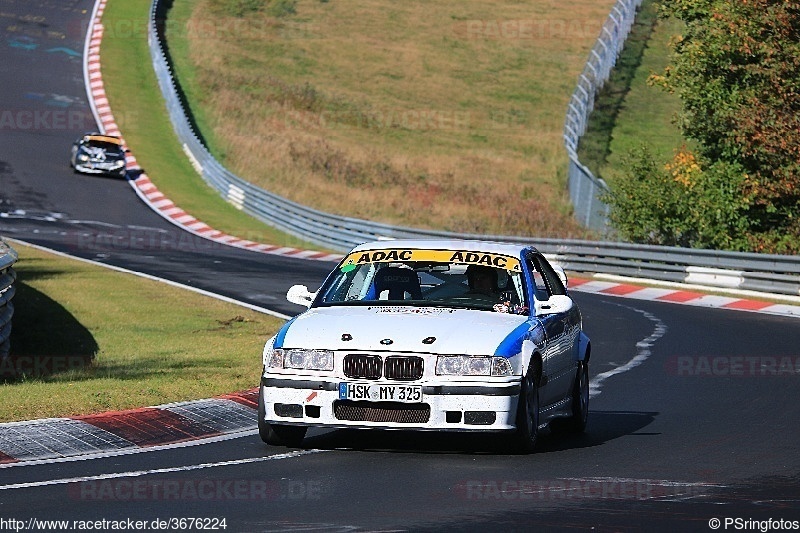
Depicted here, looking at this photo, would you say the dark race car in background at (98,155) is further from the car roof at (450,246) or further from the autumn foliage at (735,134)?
the car roof at (450,246)

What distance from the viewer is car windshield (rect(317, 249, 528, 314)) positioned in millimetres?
11219

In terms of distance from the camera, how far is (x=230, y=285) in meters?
26.4

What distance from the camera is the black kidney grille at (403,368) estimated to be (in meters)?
9.84

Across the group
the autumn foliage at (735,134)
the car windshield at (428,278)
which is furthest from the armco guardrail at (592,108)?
the car windshield at (428,278)

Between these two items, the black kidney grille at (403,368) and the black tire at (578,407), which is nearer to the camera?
the black kidney grille at (403,368)

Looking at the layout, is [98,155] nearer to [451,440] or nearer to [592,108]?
[592,108]

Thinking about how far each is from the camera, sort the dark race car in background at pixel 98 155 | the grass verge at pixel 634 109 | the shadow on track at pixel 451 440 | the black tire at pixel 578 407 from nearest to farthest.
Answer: the shadow on track at pixel 451 440 → the black tire at pixel 578 407 → the dark race car in background at pixel 98 155 → the grass verge at pixel 634 109

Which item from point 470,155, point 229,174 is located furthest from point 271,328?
point 470,155

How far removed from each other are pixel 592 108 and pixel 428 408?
165 ft

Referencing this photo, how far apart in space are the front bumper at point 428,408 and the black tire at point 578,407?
1.87 m

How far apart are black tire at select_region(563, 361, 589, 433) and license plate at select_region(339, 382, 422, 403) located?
2.26 m

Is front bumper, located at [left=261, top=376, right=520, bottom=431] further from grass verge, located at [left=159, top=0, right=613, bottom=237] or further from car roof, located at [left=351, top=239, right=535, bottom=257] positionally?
grass verge, located at [left=159, top=0, right=613, bottom=237]

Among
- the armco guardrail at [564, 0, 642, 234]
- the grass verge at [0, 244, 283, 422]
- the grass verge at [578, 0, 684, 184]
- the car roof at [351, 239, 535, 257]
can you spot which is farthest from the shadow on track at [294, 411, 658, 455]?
the grass verge at [578, 0, 684, 184]

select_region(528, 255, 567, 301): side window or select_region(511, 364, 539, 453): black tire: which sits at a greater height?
select_region(528, 255, 567, 301): side window
